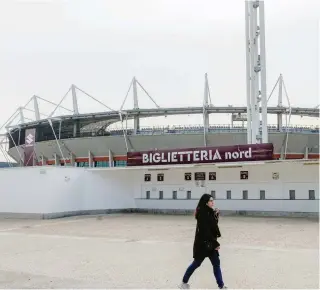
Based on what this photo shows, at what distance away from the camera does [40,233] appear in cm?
1420

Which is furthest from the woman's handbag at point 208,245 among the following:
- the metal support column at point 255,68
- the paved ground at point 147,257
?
the metal support column at point 255,68

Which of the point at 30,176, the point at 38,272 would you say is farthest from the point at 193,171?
the point at 38,272

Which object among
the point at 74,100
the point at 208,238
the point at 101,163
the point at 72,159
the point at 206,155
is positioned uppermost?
the point at 74,100

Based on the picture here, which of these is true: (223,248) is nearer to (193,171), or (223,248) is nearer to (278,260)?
(278,260)

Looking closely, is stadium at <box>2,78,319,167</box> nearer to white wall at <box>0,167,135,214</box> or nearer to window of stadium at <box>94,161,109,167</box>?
window of stadium at <box>94,161,109,167</box>

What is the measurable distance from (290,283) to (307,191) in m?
14.0

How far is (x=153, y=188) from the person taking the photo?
2339 cm

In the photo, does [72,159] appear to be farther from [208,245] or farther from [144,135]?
[208,245]

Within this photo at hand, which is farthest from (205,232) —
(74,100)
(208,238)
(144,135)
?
(74,100)

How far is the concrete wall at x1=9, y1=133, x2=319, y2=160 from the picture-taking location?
34.2 metres

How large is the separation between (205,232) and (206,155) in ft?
47.1

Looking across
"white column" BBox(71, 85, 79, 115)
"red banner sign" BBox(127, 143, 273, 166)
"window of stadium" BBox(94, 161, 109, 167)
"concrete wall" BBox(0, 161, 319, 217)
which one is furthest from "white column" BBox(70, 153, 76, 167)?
"red banner sign" BBox(127, 143, 273, 166)

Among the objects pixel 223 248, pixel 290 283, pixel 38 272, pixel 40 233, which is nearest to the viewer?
pixel 290 283

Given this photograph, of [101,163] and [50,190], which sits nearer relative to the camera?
[50,190]
